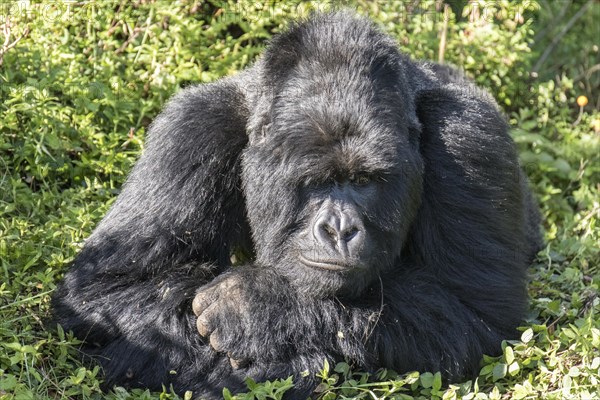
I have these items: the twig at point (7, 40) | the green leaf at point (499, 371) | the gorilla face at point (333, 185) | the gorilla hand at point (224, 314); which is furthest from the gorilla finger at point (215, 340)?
the twig at point (7, 40)

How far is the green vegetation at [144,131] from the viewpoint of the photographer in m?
4.69

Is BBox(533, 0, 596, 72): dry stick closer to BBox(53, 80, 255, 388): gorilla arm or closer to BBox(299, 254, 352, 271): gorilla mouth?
BBox(53, 80, 255, 388): gorilla arm

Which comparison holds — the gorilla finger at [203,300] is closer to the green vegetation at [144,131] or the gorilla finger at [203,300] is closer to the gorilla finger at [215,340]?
the gorilla finger at [215,340]

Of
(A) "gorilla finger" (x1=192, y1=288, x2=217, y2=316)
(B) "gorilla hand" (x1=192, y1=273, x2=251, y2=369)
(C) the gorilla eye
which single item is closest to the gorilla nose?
(C) the gorilla eye

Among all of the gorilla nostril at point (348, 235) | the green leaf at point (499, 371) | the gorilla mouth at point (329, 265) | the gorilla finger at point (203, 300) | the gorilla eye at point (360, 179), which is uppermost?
the gorilla eye at point (360, 179)

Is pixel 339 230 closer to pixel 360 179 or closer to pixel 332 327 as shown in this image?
pixel 360 179

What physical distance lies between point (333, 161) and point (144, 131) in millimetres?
2506

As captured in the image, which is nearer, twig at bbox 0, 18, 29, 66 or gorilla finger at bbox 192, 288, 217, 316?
gorilla finger at bbox 192, 288, 217, 316

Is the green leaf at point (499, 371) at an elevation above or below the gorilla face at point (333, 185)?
below

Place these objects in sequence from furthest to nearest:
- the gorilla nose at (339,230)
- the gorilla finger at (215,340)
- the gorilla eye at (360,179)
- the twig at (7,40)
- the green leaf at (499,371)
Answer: the twig at (7,40), the green leaf at (499,371), the gorilla finger at (215,340), the gorilla eye at (360,179), the gorilla nose at (339,230)

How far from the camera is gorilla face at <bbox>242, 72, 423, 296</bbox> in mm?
4500

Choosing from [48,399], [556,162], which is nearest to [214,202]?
[48,399]

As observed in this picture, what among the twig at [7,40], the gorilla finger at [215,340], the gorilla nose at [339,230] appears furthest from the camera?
the twig at [7,40]

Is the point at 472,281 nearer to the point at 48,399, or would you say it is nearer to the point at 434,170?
the point at 434,170
